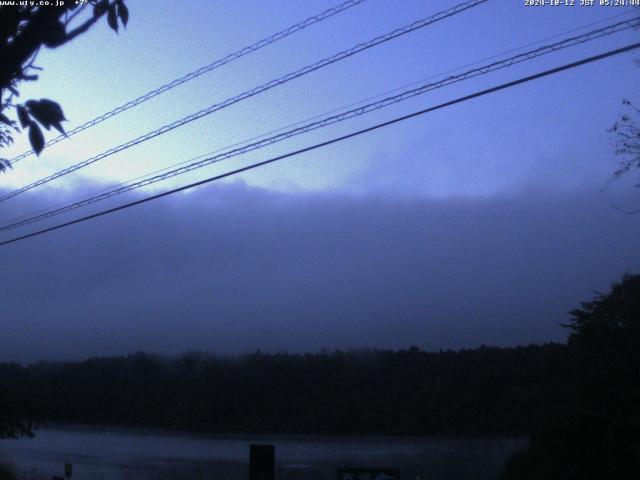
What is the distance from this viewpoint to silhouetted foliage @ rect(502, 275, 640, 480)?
14.6 meters

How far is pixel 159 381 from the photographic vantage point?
158 feet

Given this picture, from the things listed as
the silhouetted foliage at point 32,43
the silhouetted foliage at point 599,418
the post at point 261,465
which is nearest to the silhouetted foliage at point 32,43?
the silhouetted foliage at point 32,43

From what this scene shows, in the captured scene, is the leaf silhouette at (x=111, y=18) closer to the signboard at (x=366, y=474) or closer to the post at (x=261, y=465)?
the post at (x=261, y=465)

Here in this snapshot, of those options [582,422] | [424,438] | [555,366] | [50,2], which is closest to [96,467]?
[424,438]

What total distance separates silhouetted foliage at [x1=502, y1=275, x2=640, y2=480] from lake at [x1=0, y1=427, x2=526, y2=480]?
475cm

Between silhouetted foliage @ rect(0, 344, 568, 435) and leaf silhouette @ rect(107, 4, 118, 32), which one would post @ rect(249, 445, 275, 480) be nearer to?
leaf silhouette @ rect(107, 4, 118, 32)

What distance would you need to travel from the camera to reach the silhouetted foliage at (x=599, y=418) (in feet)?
48.0

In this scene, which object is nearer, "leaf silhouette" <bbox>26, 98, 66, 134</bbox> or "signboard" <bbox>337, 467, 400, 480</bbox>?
"leaf silhouette" <bbox>26, 98, 66, 134</bbox>

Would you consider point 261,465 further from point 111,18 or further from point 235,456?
point 235,456

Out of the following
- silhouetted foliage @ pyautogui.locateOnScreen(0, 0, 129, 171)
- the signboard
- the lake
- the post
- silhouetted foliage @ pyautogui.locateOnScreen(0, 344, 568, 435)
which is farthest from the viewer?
silhouetted foliage @ pyautogui.locateOnScreen(0, 344, 568, 435)

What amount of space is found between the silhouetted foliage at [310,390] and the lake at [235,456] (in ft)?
5.43

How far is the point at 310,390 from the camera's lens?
1757 inches

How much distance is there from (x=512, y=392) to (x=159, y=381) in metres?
23.2

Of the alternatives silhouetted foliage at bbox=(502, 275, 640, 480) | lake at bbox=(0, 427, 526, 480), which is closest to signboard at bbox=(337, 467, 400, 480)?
silhouetted foliage at bbox=(502, 275, 640, 480)
